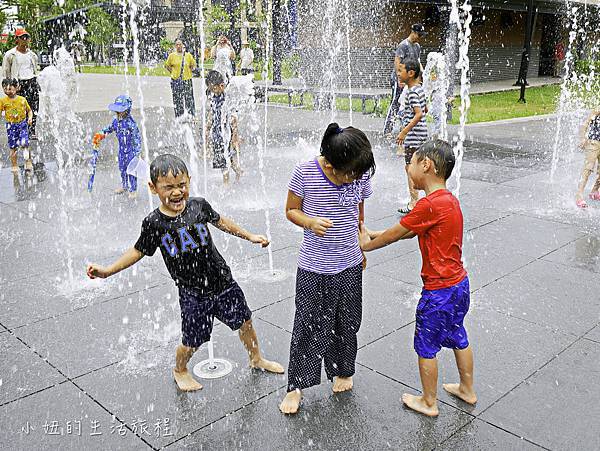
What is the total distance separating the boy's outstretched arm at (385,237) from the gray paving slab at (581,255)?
2968 mm

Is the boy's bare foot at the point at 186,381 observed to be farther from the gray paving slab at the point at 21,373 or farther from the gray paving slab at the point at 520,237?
the gray paving slab at the point at 520,237

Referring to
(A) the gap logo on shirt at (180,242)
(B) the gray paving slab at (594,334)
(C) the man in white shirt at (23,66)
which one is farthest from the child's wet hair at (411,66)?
(C) the man in white shirt at (23,66)

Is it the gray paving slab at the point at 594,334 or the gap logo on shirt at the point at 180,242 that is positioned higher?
the gap logo on shirt at the point at 180,242

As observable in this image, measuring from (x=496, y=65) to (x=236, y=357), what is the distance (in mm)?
27094

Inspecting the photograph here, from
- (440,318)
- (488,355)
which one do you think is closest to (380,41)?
(488,355)

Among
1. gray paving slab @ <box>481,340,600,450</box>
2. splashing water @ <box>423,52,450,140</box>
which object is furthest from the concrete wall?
gray paving slab @ <box>481,340,600,450</box>

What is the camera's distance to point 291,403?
3162mm

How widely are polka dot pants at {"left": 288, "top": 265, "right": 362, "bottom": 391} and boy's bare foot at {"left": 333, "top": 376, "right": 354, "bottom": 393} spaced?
7.6 inches

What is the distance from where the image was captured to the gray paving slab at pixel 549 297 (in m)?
4.23

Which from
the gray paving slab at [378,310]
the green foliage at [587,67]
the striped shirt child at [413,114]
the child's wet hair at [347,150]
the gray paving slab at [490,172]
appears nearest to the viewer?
the child's wet hair at [347,150]

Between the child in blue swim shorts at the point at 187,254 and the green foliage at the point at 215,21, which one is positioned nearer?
the child in blue swim shorts at the point at 187,254

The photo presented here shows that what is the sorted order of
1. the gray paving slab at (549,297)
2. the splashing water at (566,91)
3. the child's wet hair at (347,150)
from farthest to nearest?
the splashing water at (566,91) < the gray paving slab at (549,297) < the child's wet hair at (347,150)

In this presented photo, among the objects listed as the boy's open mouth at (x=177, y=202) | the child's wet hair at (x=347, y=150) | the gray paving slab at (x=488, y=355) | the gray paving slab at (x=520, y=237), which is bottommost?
the gray paving slab at (x=488, y=355)

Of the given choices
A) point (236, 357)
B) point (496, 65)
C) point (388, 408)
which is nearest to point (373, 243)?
point (388, 408)
